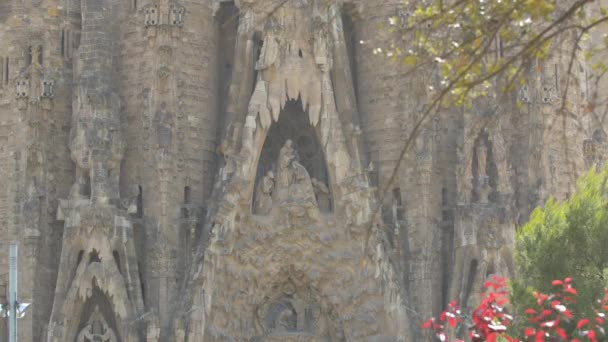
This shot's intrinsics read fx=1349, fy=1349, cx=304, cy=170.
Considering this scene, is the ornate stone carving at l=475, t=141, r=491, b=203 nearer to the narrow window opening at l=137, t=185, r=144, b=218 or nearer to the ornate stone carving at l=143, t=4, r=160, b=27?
the narrow window opening at l=137, t=185, r=144, b=218

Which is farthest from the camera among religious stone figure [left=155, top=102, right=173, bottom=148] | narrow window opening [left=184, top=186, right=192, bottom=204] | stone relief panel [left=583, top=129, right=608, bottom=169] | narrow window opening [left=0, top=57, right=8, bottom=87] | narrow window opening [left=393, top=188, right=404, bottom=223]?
stone relief panel [left=583, top=129, right=608, bottom=169]

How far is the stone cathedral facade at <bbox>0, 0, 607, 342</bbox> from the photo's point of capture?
2719cm

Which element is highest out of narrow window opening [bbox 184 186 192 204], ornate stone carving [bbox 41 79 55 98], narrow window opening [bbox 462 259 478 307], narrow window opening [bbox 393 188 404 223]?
ornate stone carving [bbox 41 79 55 98]

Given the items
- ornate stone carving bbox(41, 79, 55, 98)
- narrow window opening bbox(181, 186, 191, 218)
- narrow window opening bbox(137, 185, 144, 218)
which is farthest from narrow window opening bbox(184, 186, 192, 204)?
ornate stone carving bbox(41, 79, 55, 98)

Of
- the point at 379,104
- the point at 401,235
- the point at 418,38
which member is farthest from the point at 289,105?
the point at 418,38

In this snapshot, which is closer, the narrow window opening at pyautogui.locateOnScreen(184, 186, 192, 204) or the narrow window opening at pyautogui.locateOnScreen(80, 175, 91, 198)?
the narrow window opening at pyautogui.locateOnScreen(80, 175, 91, 198)

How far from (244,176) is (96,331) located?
14.2ft

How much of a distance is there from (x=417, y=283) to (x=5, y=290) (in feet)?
27.9

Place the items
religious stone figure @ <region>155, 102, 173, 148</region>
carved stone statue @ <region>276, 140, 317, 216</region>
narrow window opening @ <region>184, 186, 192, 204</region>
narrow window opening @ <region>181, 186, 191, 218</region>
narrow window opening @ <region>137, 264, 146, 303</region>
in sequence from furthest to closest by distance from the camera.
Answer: narrow window opening @ <region>184, 186, 192, 204</region> < narrow window opening @ <region>181, 186, 191, 218</region> < religious stone figure @ <region>155, 102, 173, 148</region> < narrow window opening @ <region>137, 264, 146, 303</region> < carved stone statue @ <region>276, 140, 317, 216</region>

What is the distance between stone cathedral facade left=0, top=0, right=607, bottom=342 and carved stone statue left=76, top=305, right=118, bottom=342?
0.05 m

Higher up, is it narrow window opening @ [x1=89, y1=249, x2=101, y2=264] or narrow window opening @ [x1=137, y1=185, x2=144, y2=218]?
narrow window opening @ [x1=137, y1=185, x2=144, y2=218]

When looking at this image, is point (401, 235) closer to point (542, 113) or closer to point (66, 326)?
point (542, 113)

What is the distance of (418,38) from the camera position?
9695mm

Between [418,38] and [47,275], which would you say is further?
[47,275]
